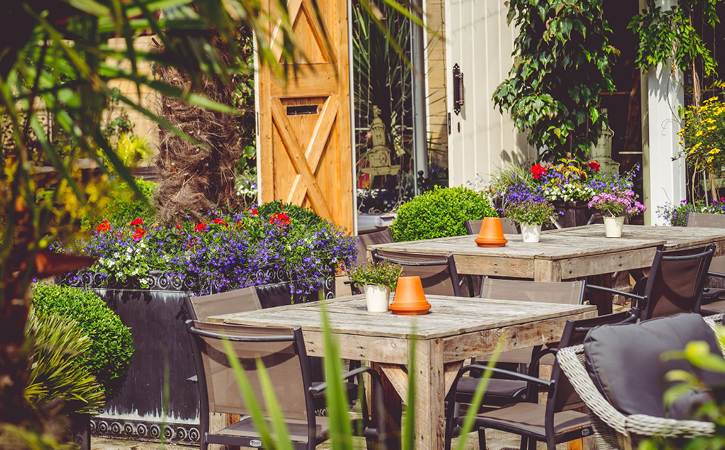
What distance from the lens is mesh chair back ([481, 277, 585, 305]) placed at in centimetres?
431

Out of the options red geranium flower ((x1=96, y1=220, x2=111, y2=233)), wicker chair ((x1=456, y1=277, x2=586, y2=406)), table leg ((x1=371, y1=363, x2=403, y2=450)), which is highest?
red geranium flower ((x1=96, y1=220, x2=111, y2=233))

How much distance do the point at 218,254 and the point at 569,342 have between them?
2257 millimetres

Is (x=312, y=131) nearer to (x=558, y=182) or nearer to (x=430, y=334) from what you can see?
(x=558, y=182)

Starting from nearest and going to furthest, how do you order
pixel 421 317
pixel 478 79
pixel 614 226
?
pixel 421 317 → pixel 614 226 → pixel 478 79

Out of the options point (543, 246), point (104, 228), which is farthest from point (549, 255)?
point (104, 228)

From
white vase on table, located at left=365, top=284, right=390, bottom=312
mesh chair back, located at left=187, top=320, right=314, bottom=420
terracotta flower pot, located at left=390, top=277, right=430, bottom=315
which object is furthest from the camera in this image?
white vase on table, located at left=365, top=284, right=390, bottom=312

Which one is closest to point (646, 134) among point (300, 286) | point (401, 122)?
point (401, 122)

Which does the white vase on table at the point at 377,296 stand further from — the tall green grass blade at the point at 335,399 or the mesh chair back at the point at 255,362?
the tall green grass blade at the point at 335,399

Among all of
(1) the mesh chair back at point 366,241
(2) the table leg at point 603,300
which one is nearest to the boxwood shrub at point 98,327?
(1) the mesh chair back at point 366,241

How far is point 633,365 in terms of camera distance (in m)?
2.82

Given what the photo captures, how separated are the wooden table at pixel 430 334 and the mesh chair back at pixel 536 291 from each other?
1.29ft

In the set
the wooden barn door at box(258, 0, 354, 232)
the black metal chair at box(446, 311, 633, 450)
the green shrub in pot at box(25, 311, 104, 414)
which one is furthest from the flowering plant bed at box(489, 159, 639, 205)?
the green shrub in pot at box(25, 311, 104, 414)

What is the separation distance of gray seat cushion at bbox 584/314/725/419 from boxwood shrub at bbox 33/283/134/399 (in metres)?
2.29

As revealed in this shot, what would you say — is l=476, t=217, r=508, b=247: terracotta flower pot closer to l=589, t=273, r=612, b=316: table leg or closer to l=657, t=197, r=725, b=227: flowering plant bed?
l=589, t=273, r=612, b=316: table leg
